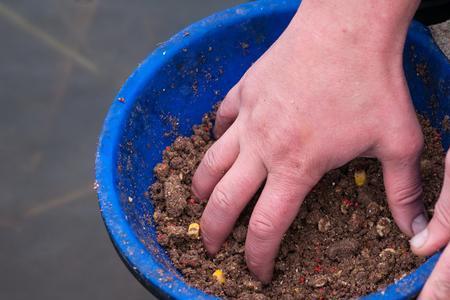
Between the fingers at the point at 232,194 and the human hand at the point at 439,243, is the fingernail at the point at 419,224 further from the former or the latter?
the fingers at the point at 232,194

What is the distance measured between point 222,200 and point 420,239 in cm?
→ 31

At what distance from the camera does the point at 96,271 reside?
5.29 feet

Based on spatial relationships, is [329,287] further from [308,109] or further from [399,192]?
[308,109]

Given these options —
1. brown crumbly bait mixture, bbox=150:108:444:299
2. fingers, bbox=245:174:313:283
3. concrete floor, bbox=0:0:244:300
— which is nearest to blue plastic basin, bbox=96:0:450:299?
brown crumbly bait mixture, bbox=150:108:444:299

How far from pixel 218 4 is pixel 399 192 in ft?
3.31

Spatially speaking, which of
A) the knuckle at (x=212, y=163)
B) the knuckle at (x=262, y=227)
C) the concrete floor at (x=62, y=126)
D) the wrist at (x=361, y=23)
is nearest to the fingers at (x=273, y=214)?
the knuckle at (x=262, y=227)

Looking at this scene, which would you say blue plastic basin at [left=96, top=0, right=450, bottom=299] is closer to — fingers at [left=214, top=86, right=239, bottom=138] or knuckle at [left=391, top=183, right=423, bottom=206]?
fingers at [left=214, top=86, right=239, bottom=138]

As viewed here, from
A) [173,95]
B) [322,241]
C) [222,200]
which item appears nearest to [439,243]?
[322,241]

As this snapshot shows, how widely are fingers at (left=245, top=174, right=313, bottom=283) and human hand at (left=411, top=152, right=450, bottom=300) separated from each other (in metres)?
0.19

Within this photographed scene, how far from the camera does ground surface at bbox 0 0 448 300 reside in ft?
5.29

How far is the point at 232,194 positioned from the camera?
3.82 ft

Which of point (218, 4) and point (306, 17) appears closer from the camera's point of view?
point (306, 17)

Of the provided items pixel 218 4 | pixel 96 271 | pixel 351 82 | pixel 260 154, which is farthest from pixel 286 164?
pixel 218 4

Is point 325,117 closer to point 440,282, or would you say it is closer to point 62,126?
point 440,282
